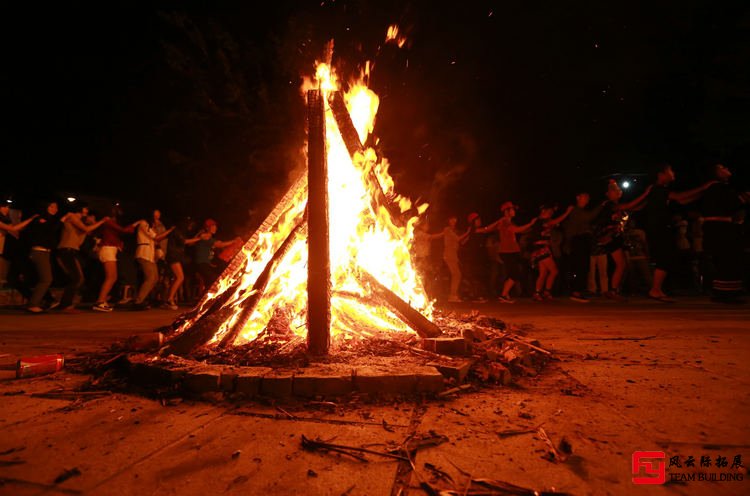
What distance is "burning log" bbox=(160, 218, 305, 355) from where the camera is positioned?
3.93 m

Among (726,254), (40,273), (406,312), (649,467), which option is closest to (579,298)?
(726,254)

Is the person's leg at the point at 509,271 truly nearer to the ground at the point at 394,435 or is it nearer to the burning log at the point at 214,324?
the ground at the point at 394,435

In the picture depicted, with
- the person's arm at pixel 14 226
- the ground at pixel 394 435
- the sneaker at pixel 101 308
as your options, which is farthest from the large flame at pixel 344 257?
the person's arm at pixel 14 226

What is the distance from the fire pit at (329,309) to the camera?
10.8 ft

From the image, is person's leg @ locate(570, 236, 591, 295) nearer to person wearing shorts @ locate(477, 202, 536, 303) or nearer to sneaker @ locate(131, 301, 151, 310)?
person wearing shorts @ locate(477, 202, 536, 303)

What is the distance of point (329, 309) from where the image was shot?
12.7 feet

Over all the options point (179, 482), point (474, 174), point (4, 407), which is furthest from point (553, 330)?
point (474, 174)

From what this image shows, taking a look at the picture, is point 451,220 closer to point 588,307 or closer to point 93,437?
point 588,307

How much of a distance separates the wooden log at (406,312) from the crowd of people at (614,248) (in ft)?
22.5

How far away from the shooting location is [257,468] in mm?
2117

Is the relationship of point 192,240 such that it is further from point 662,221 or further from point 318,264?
point 662,221

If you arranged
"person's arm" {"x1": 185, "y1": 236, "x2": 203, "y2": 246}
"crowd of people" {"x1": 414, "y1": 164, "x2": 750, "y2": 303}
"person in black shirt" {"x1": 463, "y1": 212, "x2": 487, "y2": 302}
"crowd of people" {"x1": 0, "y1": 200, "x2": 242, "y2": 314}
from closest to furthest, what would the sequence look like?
1. "crowd of people" {"x1": 414, "y1": 164, "x2": 750, "y2": 303}
2. "crowd of people" {"x1": 0, "y1": 200, "x2": 242, "y2": 314}
3. "person's arm" {"x1": 185, "y1": 236, "x2": 203, "y2": 246}
4. "person in black shirt" {"x1": 463, "y1": 212, "x2": 487, "y2": 302}

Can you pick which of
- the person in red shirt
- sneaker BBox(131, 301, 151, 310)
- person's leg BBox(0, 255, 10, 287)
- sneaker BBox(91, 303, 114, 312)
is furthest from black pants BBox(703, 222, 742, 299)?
person's leg BBox(0, 255, 10, 287)

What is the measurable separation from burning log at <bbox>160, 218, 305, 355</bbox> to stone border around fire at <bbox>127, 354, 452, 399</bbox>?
1.69 ft
